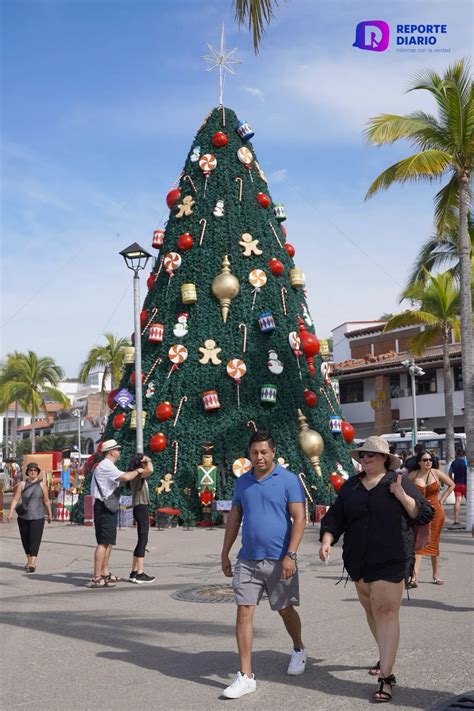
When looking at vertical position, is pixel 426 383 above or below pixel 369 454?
above

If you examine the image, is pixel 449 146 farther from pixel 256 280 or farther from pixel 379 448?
pixel 379 448

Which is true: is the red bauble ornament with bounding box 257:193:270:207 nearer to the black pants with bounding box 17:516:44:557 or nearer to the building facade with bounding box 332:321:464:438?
the black pants with bounding box 17:516:44:557

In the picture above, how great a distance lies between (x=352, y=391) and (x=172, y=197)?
33.9m

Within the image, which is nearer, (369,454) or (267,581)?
(369,454)

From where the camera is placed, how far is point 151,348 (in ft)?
62.7

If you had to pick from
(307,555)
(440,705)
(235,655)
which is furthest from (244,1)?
(307,555)

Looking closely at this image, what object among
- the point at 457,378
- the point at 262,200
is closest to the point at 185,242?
the point at 262,200

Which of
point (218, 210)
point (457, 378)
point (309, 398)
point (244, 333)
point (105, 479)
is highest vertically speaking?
point (218, 210)

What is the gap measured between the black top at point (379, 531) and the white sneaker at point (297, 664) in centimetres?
76

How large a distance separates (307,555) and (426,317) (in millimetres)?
21763

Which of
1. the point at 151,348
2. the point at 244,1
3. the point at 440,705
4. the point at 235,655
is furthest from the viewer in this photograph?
the point at 151,348

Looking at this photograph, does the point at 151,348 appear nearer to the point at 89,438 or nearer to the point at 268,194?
the point at 268,194

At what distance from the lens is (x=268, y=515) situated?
5.50 metres

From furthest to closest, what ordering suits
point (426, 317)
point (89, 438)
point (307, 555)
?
point (89, 438)
point (426, 317)
point (307, 555)
